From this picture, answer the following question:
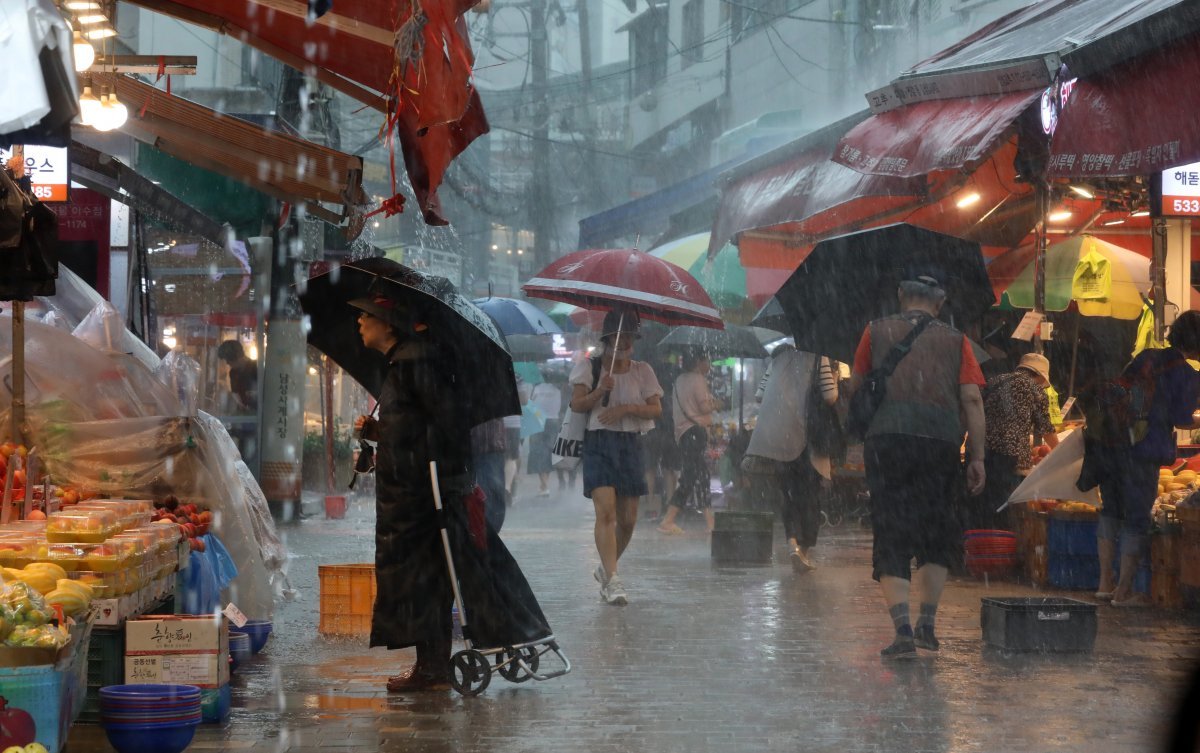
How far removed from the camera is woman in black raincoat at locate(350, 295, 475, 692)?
288 inches

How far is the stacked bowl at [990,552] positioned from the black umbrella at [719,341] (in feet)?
25.6

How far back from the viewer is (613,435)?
11.1m

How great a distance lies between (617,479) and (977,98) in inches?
156

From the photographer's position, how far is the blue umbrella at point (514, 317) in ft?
62.8

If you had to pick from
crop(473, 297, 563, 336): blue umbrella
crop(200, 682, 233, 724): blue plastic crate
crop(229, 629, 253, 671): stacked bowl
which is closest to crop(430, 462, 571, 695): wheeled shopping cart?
crop(200, 682, 233, 724): blue plastic crate

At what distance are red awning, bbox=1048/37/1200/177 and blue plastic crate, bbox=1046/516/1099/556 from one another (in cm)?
435

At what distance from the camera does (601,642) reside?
29.8 feet

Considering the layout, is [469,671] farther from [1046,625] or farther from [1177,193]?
[1177,193]

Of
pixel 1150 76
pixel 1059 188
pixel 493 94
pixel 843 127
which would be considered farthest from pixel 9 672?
pixel 493 94

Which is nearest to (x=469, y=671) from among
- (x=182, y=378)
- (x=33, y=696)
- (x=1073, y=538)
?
(x=33, y=696)

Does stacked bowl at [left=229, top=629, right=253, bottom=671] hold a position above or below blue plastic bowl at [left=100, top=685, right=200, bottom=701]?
below

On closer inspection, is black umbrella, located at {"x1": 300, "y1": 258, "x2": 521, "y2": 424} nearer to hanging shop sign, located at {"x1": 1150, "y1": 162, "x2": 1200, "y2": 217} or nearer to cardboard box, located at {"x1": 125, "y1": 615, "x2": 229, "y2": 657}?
cardboard box, located at {"x1": 125, "y1": 615, "x2": 229, "y2": 657}

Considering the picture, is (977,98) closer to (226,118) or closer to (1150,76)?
(1150,76)

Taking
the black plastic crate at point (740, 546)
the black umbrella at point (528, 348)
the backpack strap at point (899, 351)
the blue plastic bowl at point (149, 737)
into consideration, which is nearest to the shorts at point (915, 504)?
the backpack strap at point (899, 351)
